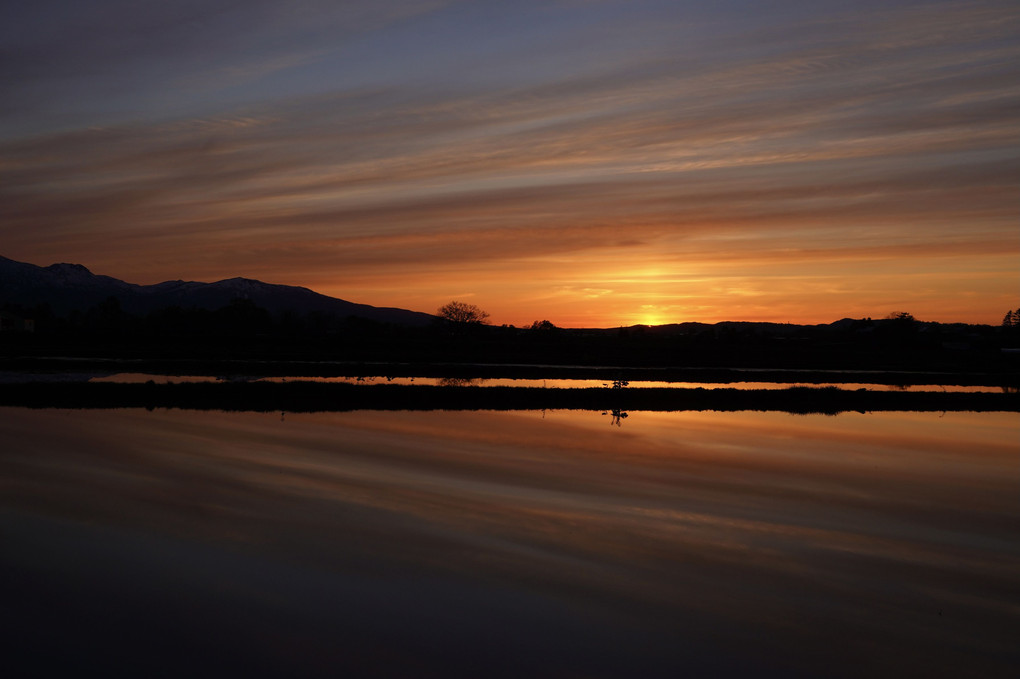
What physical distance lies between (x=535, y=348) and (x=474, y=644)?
→ 216 ft

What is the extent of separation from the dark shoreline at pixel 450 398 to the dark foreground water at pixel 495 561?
8125 millimetres

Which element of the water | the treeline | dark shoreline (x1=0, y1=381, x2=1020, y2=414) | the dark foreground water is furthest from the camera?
the treeline

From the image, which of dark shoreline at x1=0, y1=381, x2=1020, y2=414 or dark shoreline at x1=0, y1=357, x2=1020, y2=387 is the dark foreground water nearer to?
dark shoreline at x1=0, y1=381, x2=1020, y2=414

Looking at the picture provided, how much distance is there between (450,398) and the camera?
1179 inches

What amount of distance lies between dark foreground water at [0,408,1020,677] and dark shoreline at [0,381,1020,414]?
8125 millimetres

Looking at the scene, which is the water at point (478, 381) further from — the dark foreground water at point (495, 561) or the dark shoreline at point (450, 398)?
the dark foreground water at point (495, 561)

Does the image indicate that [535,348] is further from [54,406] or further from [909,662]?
[909,662]

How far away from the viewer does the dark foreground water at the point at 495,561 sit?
7.68 meters

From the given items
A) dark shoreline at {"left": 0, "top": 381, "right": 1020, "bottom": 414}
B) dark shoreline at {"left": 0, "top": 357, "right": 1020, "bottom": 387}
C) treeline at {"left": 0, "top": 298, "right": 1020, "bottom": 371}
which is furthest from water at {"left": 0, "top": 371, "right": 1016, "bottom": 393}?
treeline at {"left": 0, "top": 298, "right": 1020, "bottom": 371}

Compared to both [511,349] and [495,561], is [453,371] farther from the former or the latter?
[495,561]

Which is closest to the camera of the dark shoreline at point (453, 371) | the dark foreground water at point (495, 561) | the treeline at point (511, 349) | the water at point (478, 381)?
the dark foreground water at point (495, 561)

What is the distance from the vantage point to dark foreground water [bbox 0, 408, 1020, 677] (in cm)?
768

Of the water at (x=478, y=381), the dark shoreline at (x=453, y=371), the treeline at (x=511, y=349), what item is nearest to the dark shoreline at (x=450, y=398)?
the water at (x=478, y=381)

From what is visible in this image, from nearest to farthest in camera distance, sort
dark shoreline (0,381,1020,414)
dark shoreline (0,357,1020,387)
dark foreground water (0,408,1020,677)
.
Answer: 1. dark foreground water (0,408,1020,677)
2. dark shoreline (0,381,1020,414)
3. dark shoreline (0,357,1020,387)
